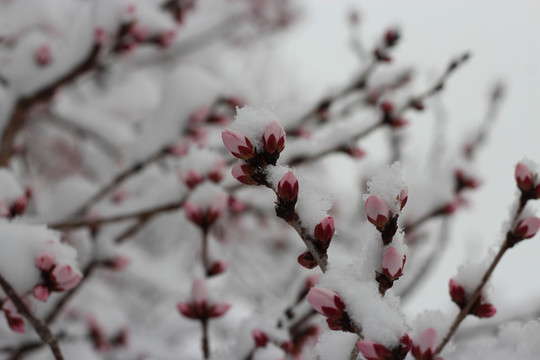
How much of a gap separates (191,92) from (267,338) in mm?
1255

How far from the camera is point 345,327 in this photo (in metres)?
0.68

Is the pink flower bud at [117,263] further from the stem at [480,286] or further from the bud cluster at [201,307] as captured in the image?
the stem at [480,286]

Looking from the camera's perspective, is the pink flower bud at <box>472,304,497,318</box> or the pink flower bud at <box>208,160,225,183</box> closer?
the pink flower bud at <box>472,304,497,318</box>

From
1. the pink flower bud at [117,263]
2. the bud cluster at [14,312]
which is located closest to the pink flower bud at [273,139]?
the bud cluster at [14,312]

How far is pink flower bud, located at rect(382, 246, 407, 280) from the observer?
2.13 ft

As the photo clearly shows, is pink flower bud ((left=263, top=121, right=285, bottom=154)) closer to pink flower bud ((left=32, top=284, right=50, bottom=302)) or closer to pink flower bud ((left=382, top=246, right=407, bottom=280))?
pink flower bud ((left=382, top=246, right=407, bottom=280))

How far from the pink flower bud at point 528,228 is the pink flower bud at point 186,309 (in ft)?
2.52

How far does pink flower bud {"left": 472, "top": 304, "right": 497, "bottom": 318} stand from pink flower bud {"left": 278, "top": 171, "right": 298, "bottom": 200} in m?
0.50

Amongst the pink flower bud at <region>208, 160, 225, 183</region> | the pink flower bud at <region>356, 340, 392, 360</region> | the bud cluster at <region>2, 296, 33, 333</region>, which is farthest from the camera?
the pink flower bud at <region>208, 160, 225, 183</region>

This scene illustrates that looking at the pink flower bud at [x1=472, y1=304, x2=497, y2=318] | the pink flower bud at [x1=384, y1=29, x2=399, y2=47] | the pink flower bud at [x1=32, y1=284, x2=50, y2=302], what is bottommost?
the pink flower bud at [x1=32, y1=284, x2=50, y2=302]

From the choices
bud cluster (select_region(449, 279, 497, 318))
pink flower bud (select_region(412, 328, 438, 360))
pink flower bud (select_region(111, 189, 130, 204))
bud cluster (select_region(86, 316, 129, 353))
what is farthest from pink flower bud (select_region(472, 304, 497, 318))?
pink flower bud (select_region(111, 189, 130, 204))

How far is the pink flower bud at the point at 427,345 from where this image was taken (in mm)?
786

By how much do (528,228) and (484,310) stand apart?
8.3 inches

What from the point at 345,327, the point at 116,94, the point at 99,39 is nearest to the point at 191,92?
the point at 99,39
